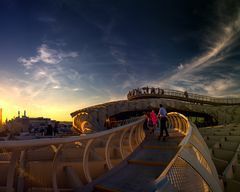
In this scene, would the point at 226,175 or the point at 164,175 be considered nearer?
the point at 164,175

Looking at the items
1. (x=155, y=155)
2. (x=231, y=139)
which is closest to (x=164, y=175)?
(x=155, y=155)

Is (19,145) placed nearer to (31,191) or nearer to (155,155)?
(31,191)

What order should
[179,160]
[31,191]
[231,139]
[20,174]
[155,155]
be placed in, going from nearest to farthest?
1. [179,160]
2. [20,174]
3. [31,191]
4. [155,155]
5. [231,139]

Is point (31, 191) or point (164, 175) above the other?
point (164, 175)

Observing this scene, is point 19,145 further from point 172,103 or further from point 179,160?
point 172,103

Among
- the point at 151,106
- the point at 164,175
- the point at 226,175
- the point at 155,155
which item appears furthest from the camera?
the point at 151,106

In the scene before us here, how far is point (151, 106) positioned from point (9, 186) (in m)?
48.5

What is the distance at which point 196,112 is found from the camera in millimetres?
Answer: 55750

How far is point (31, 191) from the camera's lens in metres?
4.29

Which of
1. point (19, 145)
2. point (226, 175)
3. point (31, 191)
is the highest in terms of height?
point (19, 145)

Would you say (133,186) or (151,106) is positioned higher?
(151,106)

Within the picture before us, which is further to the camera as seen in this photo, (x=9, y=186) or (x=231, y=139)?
(x=231, y=139)

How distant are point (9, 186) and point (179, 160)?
204 centimetres

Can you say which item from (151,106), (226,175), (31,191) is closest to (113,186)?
(31,191)
